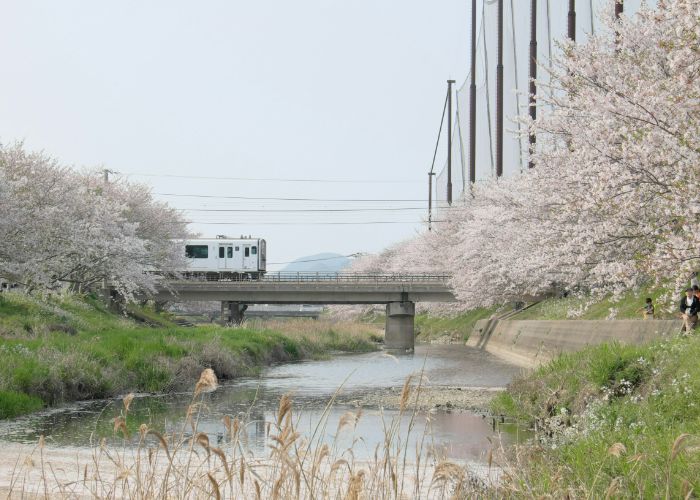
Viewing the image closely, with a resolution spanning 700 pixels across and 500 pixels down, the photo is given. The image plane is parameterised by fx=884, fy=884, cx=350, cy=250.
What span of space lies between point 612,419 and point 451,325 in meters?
56.0

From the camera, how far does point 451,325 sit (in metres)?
66.5

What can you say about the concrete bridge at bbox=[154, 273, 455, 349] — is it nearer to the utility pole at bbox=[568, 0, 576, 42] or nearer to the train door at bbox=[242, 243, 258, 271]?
the train door at bbox=[242, 243, 258, 271]

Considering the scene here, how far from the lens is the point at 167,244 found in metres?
57.2

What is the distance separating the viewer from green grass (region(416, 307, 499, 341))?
5966 centimetres

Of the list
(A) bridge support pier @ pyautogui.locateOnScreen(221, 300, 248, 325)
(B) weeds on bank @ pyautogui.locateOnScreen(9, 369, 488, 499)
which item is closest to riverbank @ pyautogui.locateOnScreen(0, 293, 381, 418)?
(B) weeds on bank @ pyautogui.locateOnScreen(9, 369, 488, 499)

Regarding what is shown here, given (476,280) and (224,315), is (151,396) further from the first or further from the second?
(224,315)

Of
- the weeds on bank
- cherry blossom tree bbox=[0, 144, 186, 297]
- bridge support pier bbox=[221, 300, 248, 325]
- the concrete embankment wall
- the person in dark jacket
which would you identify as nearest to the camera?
the weeds on bank

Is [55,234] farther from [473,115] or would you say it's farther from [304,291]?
[473,115]

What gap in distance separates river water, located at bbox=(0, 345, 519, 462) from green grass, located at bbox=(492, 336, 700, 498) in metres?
0.66

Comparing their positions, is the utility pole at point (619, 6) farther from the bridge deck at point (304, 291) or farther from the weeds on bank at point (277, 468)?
the bridge deck at point (304, 291)

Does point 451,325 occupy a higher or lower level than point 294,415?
higher

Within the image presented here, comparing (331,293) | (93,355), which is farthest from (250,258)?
(93,355)

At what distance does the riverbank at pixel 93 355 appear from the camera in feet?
55.4

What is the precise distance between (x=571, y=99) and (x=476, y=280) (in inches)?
927
